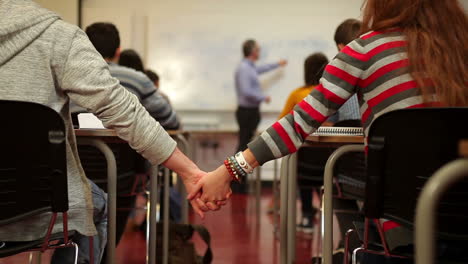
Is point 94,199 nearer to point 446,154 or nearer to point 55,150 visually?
point 55,150

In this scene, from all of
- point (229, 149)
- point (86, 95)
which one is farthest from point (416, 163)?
point (229, 149)

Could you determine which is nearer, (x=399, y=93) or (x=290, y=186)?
(x=399, y=93)

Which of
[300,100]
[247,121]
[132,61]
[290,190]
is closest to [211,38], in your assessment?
[247,121]

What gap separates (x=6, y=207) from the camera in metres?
1.33

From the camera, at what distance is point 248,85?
21.0 feet

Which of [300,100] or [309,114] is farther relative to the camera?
[300,100]

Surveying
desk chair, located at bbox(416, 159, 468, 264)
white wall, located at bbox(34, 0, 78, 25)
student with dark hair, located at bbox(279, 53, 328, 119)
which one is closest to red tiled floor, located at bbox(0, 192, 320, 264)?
student with dark hair, located at bbox(279, 53, 328, 119)

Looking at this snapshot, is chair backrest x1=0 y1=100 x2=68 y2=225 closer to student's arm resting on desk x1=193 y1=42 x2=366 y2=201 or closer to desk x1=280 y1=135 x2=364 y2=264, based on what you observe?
student's arm resting on desk x1=193 y1=42 x2=366 y2=201

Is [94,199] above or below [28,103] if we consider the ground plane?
below

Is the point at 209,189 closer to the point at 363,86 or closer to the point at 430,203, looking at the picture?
the point at 363,86

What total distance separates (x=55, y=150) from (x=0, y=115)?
0.15 metres

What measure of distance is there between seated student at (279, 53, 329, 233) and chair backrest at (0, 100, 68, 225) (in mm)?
1717

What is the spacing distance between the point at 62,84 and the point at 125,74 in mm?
1604

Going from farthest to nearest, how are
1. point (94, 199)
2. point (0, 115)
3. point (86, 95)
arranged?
point (94, 199) → point (86, 95) → point (0, 115)
